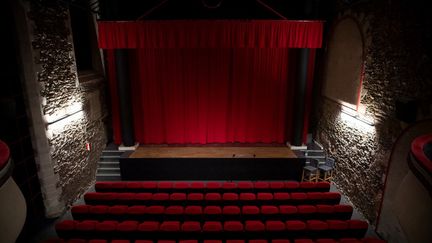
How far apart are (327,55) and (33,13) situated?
8.61 meters

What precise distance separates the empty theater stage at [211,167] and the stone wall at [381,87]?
173 cm

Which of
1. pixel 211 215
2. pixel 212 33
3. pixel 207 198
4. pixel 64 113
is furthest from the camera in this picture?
pixel 212 33

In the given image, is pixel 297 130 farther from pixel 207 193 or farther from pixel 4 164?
pixel 4 164

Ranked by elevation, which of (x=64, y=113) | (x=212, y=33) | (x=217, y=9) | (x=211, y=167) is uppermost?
(x=217, y=9)

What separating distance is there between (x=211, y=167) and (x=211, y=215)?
123 inches

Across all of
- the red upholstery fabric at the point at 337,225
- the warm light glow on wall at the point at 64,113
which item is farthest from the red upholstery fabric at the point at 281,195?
the warm light glow on wall at the point at 64,113

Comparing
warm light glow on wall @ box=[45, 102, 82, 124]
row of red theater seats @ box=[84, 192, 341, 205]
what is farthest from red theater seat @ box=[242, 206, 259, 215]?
warm light glow on wall @ box=[45, 102, 82, 124]

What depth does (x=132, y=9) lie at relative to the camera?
902 centimetres

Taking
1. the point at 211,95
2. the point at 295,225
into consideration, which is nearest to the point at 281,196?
the point at 295,225

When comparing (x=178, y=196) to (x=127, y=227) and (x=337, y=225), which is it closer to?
(x=127, y=227)

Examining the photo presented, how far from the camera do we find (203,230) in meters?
5.43

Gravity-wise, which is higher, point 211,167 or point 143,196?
point 143,196

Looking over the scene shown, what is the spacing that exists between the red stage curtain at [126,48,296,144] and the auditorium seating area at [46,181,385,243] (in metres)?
3.31

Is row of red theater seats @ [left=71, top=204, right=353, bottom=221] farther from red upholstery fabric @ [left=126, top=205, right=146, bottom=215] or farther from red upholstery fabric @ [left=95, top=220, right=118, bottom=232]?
red upholstery fabric @ [left=95, top=220, right=118, bottom=232]
